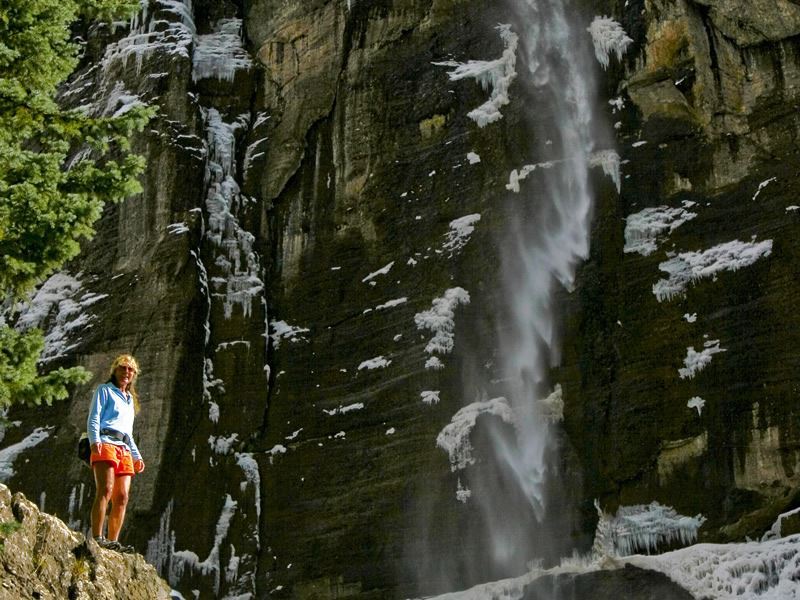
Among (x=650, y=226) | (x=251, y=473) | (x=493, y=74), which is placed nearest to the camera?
(x=650, y=226)

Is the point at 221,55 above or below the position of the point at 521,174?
above

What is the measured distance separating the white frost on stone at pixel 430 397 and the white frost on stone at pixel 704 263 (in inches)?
155

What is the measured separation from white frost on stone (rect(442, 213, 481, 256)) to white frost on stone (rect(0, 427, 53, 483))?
26.4 ft

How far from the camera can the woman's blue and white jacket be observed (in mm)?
9461

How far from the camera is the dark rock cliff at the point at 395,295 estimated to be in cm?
1845

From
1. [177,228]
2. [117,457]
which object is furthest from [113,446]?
[177,228]

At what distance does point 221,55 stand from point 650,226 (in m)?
10.7

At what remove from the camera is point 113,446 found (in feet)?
31.3

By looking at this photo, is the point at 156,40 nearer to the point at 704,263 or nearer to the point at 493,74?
the point at 493,74

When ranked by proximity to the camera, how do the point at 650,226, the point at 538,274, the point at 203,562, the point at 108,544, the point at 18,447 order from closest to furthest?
1. the point at 108,544
2. the point at 650,226
3. the point at 203,562
4. the point at 538,274
5. the point at 18,447

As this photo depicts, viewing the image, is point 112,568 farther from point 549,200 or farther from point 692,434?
point 549,200

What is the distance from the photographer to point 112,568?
913 centimetres

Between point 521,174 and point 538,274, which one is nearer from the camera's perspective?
point 538,274

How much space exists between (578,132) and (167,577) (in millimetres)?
10429
